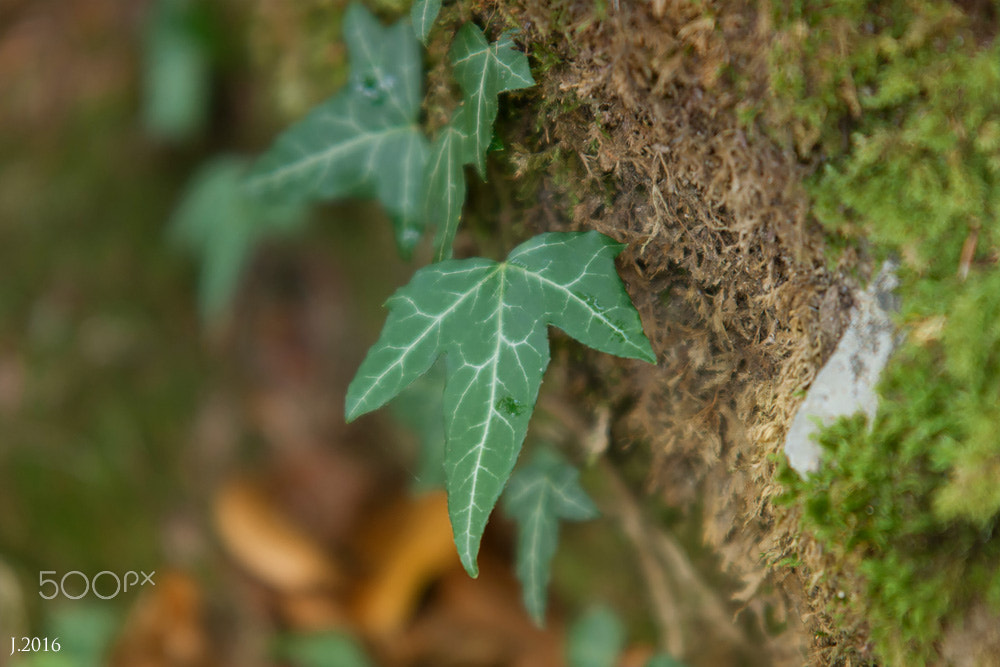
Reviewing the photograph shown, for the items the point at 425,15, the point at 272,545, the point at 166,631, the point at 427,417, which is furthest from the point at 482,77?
the point at 166,631

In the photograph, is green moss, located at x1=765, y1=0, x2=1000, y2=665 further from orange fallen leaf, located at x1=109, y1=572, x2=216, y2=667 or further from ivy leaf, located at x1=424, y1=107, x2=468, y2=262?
orange fallen leaf, located at x1=109, y1=572, x2=216, y2=667

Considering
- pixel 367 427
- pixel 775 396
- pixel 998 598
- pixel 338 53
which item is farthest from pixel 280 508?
pixel 998 598

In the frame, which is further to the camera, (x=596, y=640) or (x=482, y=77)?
(x=596, y=640)

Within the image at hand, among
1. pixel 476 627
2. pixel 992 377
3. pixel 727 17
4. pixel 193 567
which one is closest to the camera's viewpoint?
pixel 992 377

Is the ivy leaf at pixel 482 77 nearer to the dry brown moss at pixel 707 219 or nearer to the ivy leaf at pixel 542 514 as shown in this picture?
the dry brown moss at pixel 707 219

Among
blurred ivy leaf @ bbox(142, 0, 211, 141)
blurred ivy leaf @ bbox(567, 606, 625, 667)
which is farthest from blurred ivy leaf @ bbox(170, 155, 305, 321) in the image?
blurred ivy leaf @ bbox(567, 606, 625, 667)

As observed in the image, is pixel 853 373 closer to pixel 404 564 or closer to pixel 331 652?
pixel 404 564

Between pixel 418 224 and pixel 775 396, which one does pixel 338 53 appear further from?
pixel 775 396
